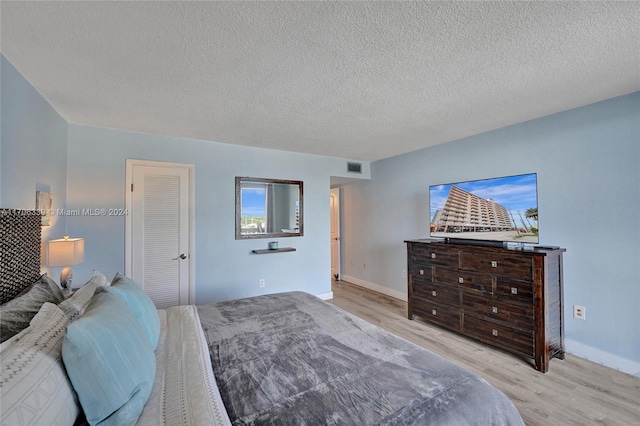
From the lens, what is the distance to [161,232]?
3348mm

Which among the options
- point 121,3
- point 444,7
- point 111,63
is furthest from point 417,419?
point 111,63

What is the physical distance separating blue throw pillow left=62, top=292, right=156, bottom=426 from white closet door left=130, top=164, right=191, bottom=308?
250 centimetres

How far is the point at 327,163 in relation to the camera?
180 inches

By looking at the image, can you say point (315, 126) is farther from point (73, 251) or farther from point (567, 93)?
point (73, 251)

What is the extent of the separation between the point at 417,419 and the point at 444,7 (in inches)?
72.2

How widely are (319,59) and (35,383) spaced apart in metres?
1.95

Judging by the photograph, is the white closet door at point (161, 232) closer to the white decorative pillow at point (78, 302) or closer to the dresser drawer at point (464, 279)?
the white decorative pillow at point (78, 302)

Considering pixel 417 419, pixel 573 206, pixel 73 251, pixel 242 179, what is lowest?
pixel 417 419

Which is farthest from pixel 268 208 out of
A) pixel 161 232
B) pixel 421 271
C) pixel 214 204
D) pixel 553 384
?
pixel 553 384

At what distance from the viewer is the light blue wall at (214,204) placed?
9.70ft

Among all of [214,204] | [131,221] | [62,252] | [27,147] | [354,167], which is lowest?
[62,252]

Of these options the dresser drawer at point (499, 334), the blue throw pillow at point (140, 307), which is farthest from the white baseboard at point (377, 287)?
the blue throw pillow at point (140, 307)

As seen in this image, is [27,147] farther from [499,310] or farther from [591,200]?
[591,200]

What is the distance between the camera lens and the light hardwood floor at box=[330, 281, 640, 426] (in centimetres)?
185
